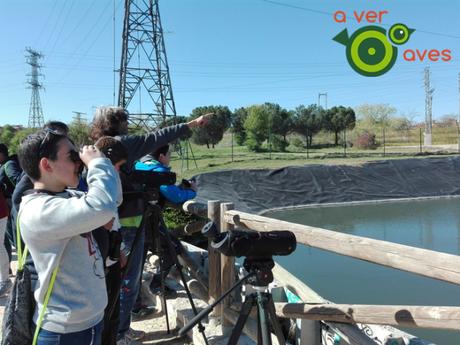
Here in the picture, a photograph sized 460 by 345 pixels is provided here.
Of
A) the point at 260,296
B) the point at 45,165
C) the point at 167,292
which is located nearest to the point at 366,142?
the point at 167,292

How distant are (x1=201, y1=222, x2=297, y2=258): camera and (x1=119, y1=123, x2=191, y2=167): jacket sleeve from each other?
1095mm

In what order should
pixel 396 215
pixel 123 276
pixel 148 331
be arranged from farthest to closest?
1. pixel 396 215
2. pixel 148 331
3. pixel 123 276

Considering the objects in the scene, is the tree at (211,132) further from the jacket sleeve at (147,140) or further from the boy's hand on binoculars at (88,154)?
the boy's hand on binoculars at (88,154)

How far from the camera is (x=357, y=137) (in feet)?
117

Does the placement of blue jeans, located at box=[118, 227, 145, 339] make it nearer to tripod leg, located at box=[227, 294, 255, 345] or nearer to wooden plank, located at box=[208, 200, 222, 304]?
wooden plank, located at box=[208, 200, 222, 304]

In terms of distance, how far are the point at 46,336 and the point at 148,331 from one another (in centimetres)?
175

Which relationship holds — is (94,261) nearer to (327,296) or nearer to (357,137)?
(327,296)

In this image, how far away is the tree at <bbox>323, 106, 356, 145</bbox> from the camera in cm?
4272

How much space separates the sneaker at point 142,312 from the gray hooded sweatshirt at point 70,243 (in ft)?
6.23

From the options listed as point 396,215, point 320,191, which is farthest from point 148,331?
point 320,191

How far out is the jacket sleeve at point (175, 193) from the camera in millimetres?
2870

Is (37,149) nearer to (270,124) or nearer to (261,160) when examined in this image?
(261,160)

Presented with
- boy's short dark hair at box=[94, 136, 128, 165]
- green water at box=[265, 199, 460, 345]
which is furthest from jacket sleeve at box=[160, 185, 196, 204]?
green water at box=[265, 199, 460, 345]

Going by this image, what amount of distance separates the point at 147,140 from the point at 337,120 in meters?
42.2
